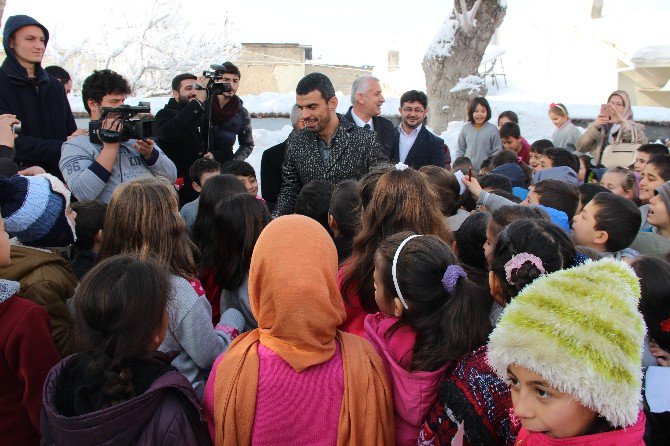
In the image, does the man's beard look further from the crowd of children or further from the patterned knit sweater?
the patterned knit sweater

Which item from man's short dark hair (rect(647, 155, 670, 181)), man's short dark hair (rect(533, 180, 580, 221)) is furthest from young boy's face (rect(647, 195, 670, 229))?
man's short dark hair (rect(647, 155, 670, 181))

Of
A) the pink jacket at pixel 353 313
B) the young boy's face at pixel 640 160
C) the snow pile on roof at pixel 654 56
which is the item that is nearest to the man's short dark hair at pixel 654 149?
the young boy's face at pixel 640 160

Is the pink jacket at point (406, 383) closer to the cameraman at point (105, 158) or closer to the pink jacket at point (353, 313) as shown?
the pink jacket at point (353, 313)

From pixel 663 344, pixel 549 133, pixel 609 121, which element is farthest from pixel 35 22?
pixel 549 133

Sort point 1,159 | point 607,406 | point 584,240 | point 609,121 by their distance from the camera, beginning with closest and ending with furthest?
1. point 607,406
2. point 584,240
3. point 1,159
4. point 609,121

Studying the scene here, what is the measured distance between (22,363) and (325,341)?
3.52 ft

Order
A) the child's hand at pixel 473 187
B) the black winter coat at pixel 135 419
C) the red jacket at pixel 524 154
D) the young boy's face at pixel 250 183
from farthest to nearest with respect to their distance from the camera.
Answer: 1. the red jacket at pixel 524 154
2. the young boy's face at pixel 250 183
3. the child's hand at pixel 473 187
4. the black winter coat at pixel 135 419

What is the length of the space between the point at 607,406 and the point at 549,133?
1269cm

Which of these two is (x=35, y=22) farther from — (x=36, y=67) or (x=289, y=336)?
(x=289, y=336)

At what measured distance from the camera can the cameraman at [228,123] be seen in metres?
5.48

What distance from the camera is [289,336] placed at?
182 centimetres

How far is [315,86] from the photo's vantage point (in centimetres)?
404

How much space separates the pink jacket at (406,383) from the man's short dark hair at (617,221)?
1581 millimetres

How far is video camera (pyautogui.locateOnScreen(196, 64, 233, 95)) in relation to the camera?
519 centimetres
